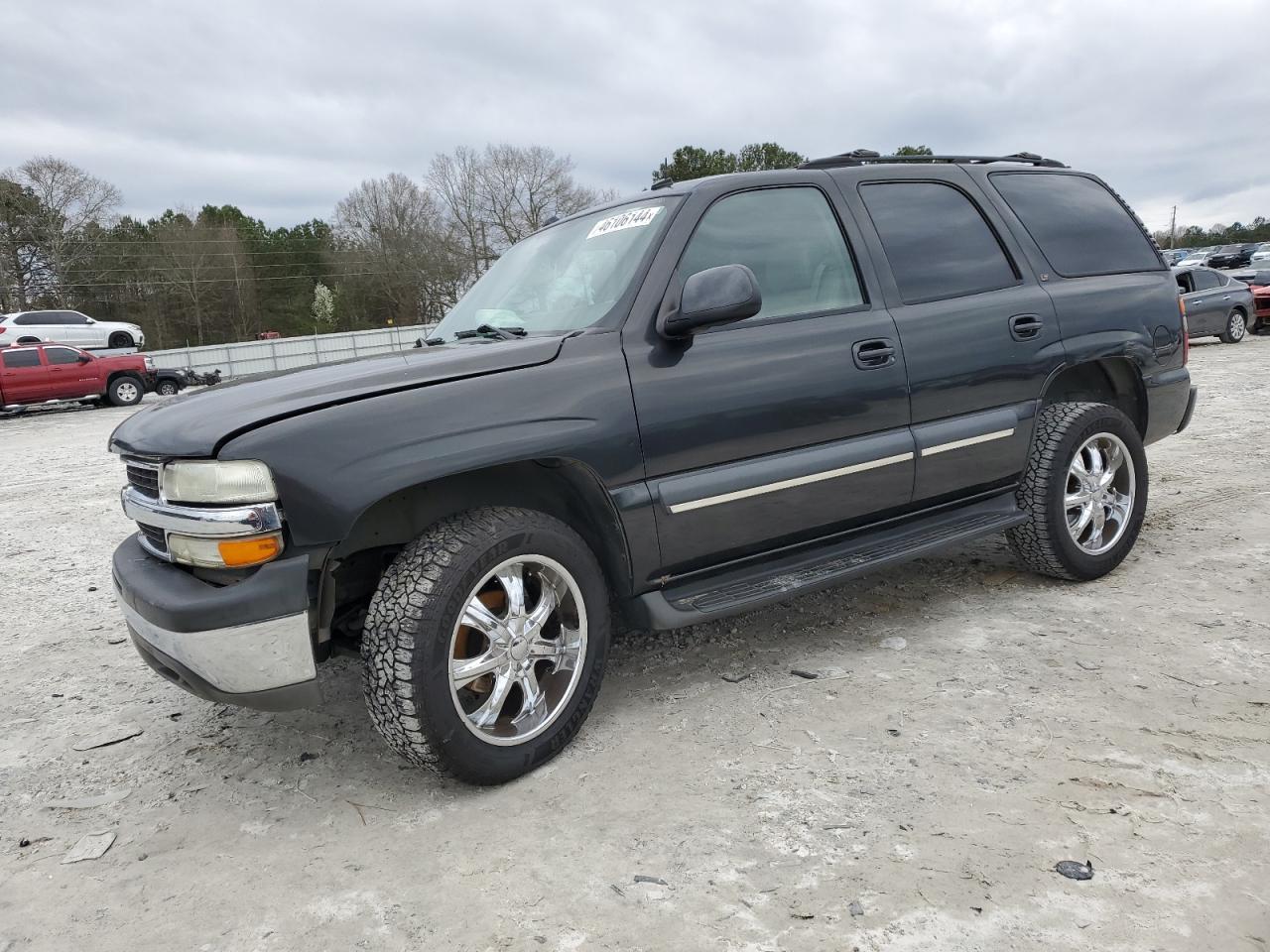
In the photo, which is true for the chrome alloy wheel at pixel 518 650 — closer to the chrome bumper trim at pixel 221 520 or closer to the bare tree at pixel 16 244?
the chrome bumper trim at pixel 221 520

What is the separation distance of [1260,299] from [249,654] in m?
22.1

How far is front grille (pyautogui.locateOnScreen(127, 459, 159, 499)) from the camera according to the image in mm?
2575

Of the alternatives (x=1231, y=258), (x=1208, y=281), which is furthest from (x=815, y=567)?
(x=1231, y=258)

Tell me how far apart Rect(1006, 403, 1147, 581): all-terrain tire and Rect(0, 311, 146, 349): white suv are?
97.4 feet

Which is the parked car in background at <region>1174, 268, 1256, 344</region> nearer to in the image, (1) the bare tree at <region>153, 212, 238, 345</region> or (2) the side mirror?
(2) the side mirror

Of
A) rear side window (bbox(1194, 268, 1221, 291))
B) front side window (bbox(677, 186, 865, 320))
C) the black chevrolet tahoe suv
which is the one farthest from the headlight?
rear side window (bbox(1194, 268, 1221, 291))

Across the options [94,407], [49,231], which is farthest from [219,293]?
[94,407]

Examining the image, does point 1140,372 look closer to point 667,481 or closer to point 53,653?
point 667,481

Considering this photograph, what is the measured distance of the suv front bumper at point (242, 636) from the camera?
2275 mm

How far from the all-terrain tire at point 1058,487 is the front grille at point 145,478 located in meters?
3.38

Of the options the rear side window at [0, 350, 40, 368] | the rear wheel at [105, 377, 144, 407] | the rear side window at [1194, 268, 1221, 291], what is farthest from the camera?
Result: the rear wheel at [105, 377, 144, 407]

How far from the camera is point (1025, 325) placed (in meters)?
3.73

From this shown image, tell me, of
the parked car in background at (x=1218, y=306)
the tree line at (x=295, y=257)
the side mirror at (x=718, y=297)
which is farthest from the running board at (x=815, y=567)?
the tree line at (x=295, y=257)

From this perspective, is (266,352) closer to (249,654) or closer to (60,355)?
(60,355)
